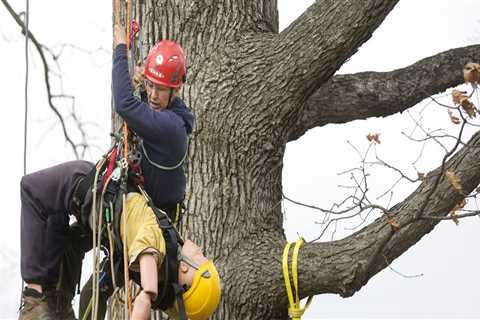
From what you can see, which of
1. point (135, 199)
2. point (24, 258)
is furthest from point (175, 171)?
point (24, 258)

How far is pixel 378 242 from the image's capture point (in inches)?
247

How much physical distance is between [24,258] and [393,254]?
233 centimetres

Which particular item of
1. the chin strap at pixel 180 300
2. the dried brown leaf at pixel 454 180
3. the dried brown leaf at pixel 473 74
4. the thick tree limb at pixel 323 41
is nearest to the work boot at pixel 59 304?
the chin strap at pixel 180 300

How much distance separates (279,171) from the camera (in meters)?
6.98

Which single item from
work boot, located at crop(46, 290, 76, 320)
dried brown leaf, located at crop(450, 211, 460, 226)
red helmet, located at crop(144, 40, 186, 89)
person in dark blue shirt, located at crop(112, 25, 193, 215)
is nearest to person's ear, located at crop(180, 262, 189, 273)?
person in dark blue shirt, located at crop(112, 25, 193, 215)

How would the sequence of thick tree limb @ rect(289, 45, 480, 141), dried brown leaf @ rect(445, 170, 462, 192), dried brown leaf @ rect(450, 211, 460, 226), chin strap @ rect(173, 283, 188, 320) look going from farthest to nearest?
thick tree limb @ rect(289, 45, 480, 141), dried brown leaf @ rect(445, 170, 462, 192), dried brown leaf @ rect(450, 211, 460, 226), chin strap @ rect(173, 283, 188, 320)

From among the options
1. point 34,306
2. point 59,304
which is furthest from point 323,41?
point 34,306

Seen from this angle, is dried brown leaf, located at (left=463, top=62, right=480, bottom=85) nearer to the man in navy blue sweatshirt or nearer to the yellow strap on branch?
the man in navy blue sweatshirt

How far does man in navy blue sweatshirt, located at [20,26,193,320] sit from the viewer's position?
5.51 meters

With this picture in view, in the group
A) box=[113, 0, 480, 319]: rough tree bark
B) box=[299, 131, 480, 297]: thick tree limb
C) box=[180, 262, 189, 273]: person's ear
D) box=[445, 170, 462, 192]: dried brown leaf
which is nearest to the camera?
box=[180, 262, 189, 273]: person's ear

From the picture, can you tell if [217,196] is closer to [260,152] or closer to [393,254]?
[260,152]

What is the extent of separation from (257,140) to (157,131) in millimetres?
1511

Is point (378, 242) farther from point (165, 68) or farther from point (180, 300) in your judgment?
point (165, 68)

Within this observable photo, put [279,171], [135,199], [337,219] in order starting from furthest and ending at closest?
1. [279,171]
2. [337,219]
3. [135,199]
